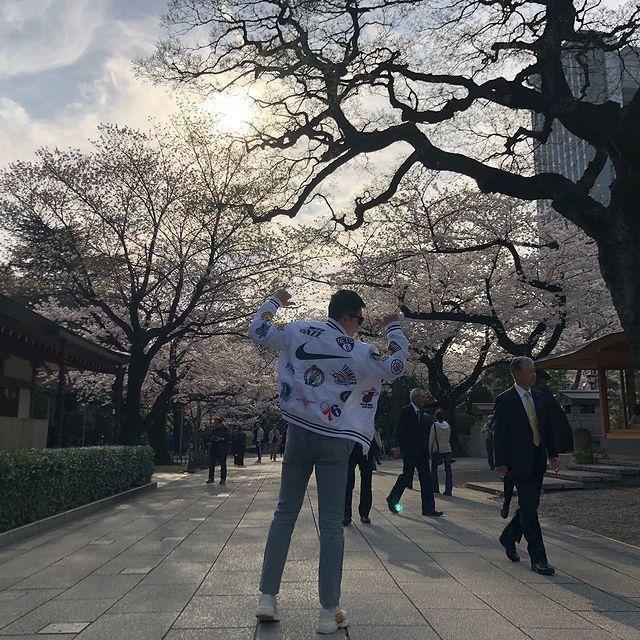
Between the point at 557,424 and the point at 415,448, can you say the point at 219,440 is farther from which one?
the point at 557,424

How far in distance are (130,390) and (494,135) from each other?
47.2 ft

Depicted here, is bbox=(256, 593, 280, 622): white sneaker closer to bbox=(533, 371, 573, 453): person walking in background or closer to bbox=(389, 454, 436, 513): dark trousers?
bbox=(533, 371, 573, 453): person walking in background

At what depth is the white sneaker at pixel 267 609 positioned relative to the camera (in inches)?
146

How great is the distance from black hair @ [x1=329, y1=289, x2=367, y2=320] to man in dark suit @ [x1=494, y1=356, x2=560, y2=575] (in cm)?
251

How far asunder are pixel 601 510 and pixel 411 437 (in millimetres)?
3390

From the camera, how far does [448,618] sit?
3939mm

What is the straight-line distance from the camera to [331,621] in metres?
3.56

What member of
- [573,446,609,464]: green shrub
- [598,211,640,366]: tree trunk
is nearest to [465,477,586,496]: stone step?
[573,446,609,464]: green shrub

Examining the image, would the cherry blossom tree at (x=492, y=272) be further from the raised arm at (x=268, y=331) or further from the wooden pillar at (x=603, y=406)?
the raised arm at (x=268, y=331)

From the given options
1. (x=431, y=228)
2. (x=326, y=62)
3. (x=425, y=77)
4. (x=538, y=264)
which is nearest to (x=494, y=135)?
(x=425, y=77)

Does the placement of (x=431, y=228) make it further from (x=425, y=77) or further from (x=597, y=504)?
(x=597, y=504)

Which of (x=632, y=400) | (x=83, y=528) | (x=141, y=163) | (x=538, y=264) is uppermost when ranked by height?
(x=141, y=163)

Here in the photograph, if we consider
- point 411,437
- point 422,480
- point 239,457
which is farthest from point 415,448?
point 239,457

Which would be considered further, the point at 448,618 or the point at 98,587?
the point at 98,587
